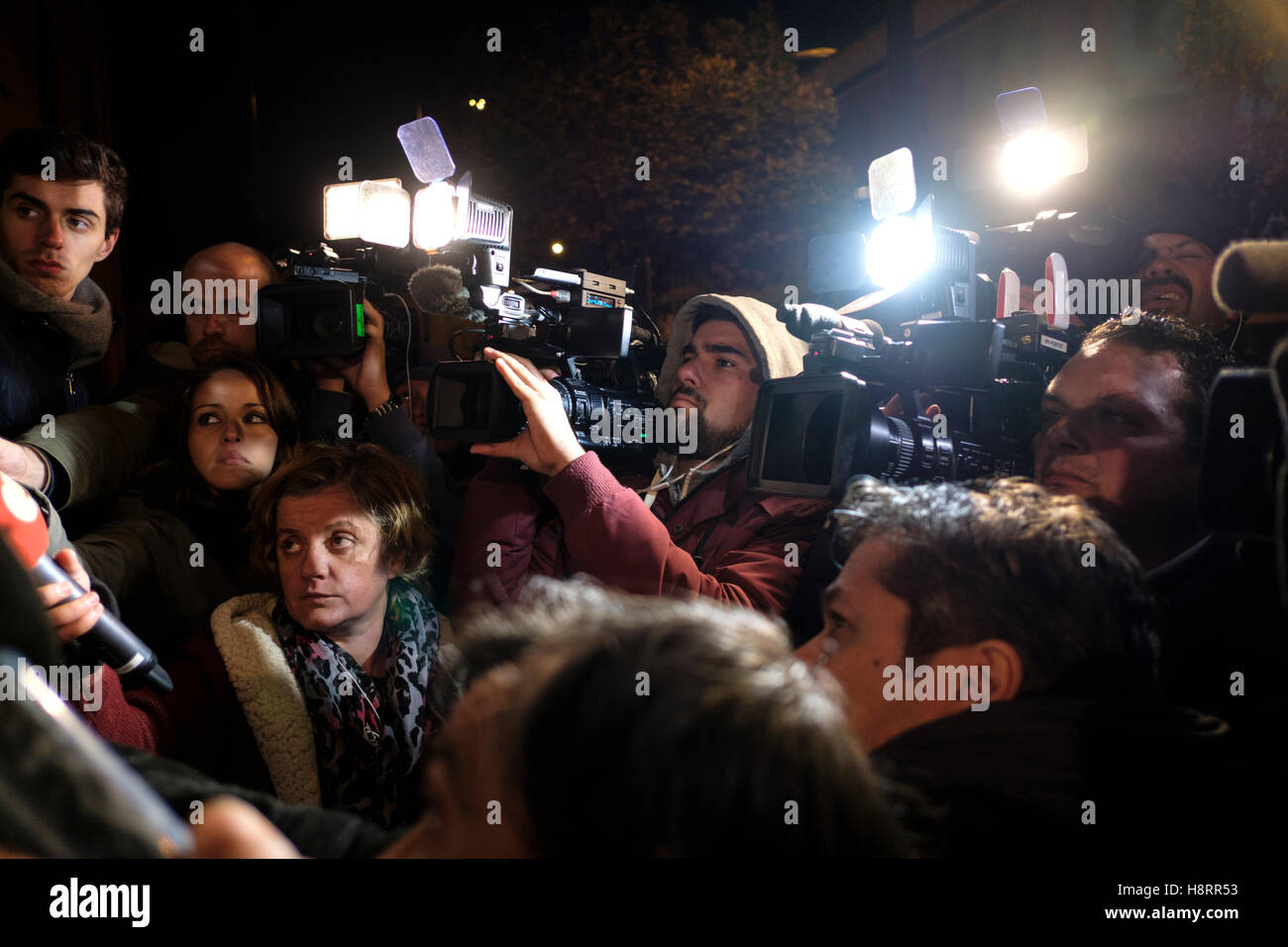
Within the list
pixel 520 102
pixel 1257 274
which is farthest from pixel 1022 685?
pixel 520 102

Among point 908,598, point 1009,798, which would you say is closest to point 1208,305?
point 908,598

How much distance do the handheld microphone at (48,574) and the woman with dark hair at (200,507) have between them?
1.32 ft

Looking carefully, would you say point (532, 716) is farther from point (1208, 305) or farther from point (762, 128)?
point (762, 128)

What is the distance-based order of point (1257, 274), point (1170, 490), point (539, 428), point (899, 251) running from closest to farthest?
1. point (1257, 274)
2. point (1170, 490)
3. point (539, 428)
4. point (899, 251)

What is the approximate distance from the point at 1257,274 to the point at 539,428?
3.63 ft

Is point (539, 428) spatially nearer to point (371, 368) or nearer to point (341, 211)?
point (371, 368)

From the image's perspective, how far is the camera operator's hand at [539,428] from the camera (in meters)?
1.59

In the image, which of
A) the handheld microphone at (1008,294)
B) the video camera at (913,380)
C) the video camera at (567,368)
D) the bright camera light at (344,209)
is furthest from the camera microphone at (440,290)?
the handheld microphone at (1008,294)

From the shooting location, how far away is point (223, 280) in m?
2.10

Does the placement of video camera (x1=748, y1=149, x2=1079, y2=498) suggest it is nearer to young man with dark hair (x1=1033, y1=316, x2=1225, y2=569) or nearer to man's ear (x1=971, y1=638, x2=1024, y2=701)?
young man with dark hair (x1=1033, y1=316, x2=1225, y2=569)

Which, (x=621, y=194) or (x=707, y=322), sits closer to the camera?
(x=707, y=322)

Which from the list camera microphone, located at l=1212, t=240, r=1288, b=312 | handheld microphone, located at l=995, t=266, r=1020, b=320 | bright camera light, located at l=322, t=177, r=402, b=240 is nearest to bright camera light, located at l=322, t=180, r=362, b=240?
bright camera light, located at l=322, t=177, r=402, b=240
